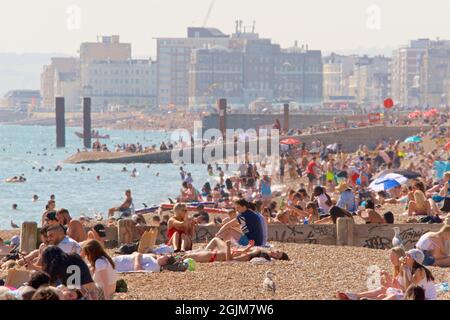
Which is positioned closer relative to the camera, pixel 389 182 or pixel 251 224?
pixel 251 224

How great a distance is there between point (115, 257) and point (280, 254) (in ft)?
5.71

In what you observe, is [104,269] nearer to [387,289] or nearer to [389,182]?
[387,289]

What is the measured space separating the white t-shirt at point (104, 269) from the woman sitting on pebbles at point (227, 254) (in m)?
3.03

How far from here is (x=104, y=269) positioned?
10602mm

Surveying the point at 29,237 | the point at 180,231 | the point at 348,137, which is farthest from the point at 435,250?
the point at 348,137

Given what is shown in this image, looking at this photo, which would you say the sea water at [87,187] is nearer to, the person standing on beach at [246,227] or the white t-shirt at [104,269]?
the person standing on beach at [246,227]

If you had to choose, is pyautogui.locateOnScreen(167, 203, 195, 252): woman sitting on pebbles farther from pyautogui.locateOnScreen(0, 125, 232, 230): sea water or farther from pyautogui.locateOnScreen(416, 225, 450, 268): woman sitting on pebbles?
pyautogui.locateOnScreen(0, 125, 232, 230): sea water

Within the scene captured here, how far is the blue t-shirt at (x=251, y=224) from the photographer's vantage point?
46.0 ft

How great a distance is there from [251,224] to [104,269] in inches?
144

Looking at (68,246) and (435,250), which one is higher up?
(68,246)

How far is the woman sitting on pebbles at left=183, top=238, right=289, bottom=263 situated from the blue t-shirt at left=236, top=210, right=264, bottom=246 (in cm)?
25

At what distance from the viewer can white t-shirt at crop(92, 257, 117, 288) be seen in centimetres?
1060
